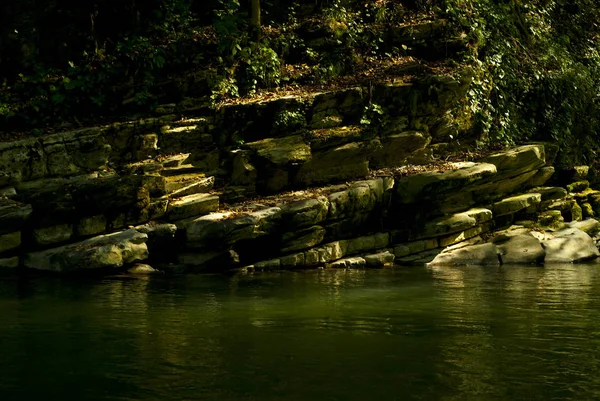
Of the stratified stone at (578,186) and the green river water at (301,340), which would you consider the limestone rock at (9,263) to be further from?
the stratified stone at (578,186)

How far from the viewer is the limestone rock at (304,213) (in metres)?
18.5

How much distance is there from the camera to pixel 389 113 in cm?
2222

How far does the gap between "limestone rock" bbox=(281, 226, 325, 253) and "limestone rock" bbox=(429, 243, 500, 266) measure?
3331 millimetres

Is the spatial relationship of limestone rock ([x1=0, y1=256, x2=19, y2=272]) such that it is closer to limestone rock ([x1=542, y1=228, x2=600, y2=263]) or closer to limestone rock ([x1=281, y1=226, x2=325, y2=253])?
limestone rock ([x1=281, y1=226, x2=325, y2=253])

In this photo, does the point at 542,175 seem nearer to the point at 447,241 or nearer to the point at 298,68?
the point at 447,241

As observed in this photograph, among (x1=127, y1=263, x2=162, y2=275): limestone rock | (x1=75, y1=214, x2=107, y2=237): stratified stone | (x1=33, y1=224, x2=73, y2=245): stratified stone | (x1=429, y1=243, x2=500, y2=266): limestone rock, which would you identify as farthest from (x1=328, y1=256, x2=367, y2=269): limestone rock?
(x1=33, y1=224, x2=73, y2=245): stratified stone

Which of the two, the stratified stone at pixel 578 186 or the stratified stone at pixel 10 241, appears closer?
the stratified stone at pixel 10 241

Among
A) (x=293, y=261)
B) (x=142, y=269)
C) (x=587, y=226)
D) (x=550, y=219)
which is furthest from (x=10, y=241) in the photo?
(x=587, y=226)

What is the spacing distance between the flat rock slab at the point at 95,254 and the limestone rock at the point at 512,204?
404 inches

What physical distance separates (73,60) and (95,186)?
24.5 ft

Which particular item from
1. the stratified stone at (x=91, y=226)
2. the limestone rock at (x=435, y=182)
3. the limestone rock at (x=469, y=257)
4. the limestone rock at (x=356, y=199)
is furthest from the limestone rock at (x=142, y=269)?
the limestone rock at (x=469, y=257)

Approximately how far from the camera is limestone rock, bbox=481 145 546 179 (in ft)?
68.8

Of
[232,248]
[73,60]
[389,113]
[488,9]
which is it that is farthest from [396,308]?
[488,9]

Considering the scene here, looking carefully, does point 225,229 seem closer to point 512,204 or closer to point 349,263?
point 349,263
